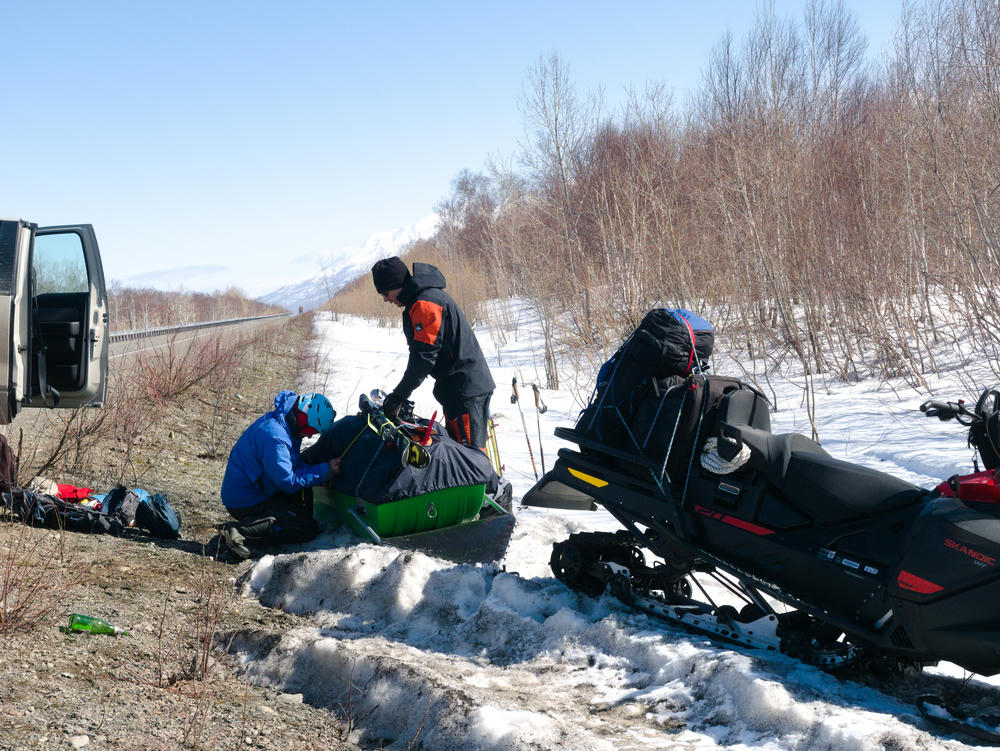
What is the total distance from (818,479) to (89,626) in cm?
323

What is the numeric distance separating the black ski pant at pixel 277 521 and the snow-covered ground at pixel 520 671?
19 centimetres

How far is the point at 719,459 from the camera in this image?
3711 mm

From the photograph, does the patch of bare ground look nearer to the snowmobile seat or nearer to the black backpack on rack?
the black backpack on rack

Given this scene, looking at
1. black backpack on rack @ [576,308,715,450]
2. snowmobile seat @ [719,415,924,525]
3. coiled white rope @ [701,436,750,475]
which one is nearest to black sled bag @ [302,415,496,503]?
black backpack on rack @ [576,308,715,450]

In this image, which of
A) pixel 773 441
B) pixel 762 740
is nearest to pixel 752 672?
pixel 762 740

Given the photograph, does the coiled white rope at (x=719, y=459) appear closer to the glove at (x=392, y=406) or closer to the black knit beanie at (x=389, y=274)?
the glove at (x=392, y=406)

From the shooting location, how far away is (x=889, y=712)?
3127 millimetres

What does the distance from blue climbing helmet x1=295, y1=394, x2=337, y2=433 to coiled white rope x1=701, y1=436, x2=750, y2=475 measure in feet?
9.11

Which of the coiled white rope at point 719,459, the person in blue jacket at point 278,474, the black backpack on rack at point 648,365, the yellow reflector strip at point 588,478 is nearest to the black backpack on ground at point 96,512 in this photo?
the person in blue jacket at point 278,474

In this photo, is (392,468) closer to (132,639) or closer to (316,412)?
(316,412)

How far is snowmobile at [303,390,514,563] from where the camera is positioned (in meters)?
5.42

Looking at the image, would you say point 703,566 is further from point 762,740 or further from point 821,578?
point 762,740

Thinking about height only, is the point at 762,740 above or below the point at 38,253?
below

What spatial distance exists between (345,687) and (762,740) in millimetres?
1649
